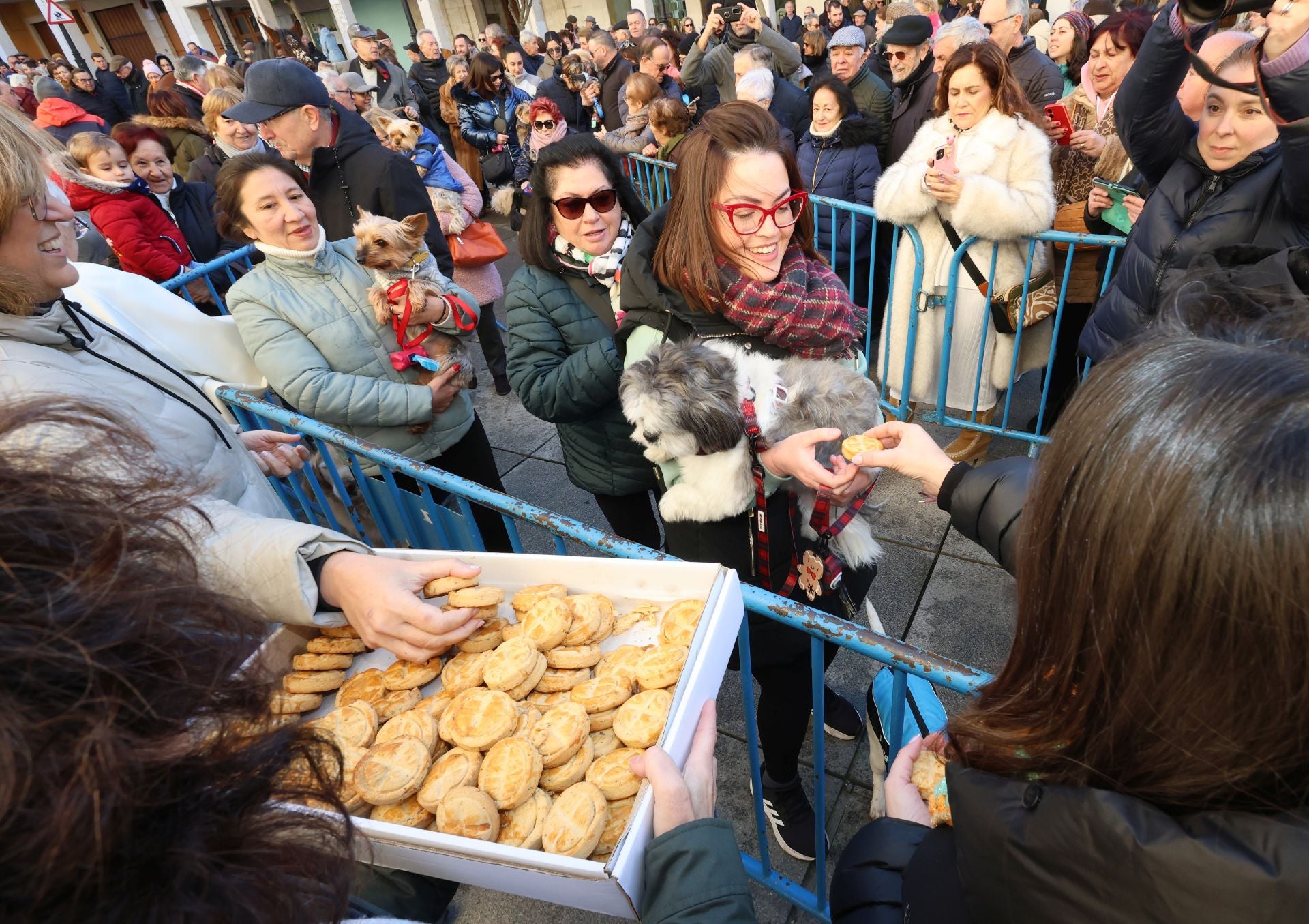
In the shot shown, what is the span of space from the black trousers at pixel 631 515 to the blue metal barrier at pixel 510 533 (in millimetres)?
616

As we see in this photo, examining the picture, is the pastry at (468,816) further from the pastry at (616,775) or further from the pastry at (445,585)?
the pastry at (445,585)

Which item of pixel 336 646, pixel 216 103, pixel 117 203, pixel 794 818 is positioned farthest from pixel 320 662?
pixel 216 103

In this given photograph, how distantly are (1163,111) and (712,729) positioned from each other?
132 inches

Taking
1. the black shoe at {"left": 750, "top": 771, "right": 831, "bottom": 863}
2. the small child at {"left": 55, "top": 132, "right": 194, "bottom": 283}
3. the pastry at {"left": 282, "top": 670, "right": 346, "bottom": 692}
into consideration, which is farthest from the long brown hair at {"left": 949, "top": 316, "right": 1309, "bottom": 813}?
the small child at {"left": 55, "top": 132, "right": 194, "bottom": 283}

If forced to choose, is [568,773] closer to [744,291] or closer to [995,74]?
[744,291]

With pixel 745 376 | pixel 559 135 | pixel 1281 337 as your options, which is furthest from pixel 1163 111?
pixel 559 135

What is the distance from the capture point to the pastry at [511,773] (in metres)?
1.12

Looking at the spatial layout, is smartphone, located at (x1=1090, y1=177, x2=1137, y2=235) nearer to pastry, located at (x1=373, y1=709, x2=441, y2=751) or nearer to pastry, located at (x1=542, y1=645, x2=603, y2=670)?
pastry, located at (x1=542, y1=645, x2=603, y2=670)

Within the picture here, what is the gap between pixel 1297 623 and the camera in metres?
0.69

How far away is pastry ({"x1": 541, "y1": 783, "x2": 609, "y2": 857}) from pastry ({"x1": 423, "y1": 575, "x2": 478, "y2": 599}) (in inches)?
19.6

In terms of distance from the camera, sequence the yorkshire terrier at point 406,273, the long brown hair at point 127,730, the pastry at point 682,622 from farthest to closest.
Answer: the yorkshire terrier at point 406,273 < the pastry at point 682,622 < the long brown hair at point 127,730

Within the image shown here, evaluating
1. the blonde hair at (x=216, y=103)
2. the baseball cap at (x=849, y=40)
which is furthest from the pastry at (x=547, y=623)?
the blonde hair at (x=216, y=103)

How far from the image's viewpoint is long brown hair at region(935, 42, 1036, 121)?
3.53 m

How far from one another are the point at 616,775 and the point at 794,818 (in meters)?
1.65
